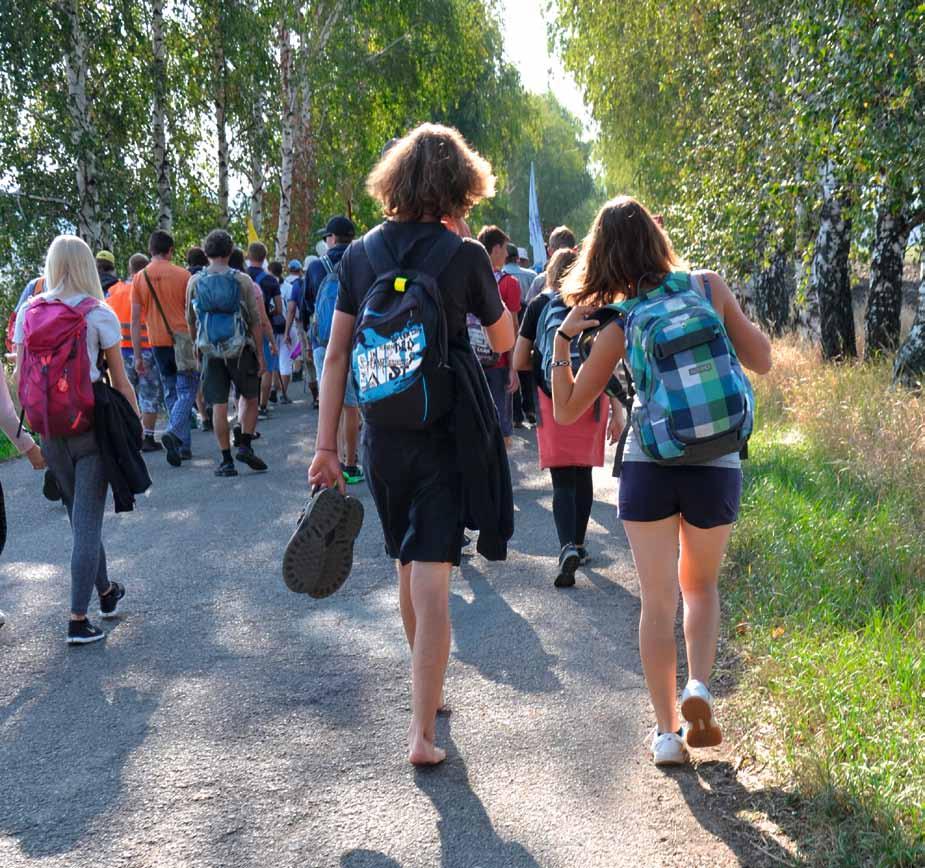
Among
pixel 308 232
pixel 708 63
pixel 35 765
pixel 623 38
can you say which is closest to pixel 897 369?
pixel 708 63

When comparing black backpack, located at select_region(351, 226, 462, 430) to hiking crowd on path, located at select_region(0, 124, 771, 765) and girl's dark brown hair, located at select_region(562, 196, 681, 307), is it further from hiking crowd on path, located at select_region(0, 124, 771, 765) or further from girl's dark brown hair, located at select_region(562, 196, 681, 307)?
girl's dark brown hair, located at select_region(562, 196, 681, 307)

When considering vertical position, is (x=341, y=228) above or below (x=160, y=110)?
below

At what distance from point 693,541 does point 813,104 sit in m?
6.70

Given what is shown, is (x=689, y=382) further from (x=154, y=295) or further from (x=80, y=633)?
(x=154, y=295)

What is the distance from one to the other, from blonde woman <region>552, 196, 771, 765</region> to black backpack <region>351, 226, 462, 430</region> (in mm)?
417

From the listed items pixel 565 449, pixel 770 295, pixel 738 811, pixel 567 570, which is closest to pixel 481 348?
pixel 565 449

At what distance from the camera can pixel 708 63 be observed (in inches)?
639

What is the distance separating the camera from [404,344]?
3.86m

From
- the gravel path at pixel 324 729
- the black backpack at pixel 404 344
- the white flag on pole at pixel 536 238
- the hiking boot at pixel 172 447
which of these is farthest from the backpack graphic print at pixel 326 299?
the white flag on pole at pixel 536 238

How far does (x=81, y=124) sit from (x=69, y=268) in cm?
1386

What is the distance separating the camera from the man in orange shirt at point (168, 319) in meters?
11.5

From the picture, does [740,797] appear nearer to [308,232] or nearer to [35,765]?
[35,765]

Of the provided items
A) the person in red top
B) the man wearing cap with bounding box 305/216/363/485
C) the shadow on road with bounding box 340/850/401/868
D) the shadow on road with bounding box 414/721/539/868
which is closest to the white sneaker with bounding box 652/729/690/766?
the shadow on road with bounding box 414/721/539/868

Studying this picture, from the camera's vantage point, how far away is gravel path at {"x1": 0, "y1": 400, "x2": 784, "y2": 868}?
3590mm
